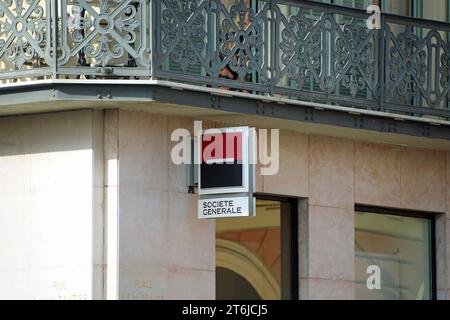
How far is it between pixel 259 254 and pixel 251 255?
6.1 inches

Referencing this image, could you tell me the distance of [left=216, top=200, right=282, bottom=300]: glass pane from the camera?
2412 centimetres

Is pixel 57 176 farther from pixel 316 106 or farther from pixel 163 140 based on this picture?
pixel 316 106

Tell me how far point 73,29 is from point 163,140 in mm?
1691

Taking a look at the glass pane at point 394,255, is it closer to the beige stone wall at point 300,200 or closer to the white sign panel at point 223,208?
the beige stone wall at point 300,200

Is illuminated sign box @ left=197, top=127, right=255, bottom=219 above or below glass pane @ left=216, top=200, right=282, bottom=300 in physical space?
above

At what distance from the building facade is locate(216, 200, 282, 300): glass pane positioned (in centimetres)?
2

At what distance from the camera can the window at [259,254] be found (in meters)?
24.1

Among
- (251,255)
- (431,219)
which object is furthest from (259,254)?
(431,219)

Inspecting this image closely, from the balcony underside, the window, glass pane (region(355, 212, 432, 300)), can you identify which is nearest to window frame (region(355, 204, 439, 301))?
glass pane (region(355, 212, 432, 300))

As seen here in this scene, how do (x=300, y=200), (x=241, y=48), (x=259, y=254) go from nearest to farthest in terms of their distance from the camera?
(x=241, y=48) < (x=259, y=254) < (x=300, y=200)

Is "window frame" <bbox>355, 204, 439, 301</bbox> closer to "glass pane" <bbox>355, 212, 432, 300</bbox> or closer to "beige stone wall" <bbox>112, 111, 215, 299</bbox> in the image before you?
"glass pane" <bbox>355, 212, 432, 300</bbox>

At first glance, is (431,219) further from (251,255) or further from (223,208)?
(223,208)

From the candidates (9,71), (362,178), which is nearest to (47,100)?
(9,71)

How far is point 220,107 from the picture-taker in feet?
75.8
